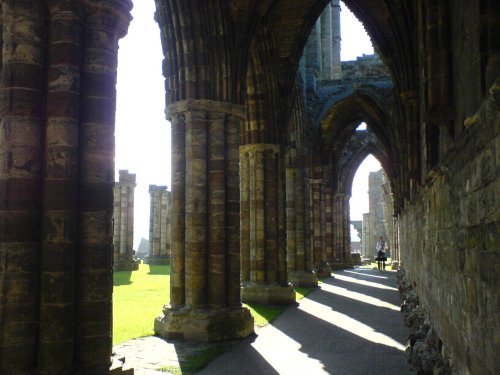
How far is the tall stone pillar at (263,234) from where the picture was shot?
36.4ft

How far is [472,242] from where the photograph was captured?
332 centimetres

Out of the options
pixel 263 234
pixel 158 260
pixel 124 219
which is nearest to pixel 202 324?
pixel 263 234

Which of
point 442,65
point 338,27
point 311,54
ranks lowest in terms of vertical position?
point 442,65

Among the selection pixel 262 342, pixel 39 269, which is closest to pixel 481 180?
pixel 39 269

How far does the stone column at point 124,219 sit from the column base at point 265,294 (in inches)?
495

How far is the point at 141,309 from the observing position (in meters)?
9.99

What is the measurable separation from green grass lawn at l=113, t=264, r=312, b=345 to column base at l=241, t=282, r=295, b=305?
0.19m

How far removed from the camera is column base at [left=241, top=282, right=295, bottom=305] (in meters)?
11.0

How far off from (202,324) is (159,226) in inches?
813

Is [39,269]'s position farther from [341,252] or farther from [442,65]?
[341,252]

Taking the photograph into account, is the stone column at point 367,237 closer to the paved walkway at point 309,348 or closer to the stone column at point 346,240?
the stone column at point 346,240

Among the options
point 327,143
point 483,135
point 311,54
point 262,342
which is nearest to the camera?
point 483,135

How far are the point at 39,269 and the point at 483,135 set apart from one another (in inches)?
134

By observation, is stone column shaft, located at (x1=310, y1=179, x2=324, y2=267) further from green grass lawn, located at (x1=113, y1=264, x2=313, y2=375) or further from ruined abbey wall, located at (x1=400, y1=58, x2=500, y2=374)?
ruined abbey wall, located at (x1=400, y1=58, x2=500, y2=374)
